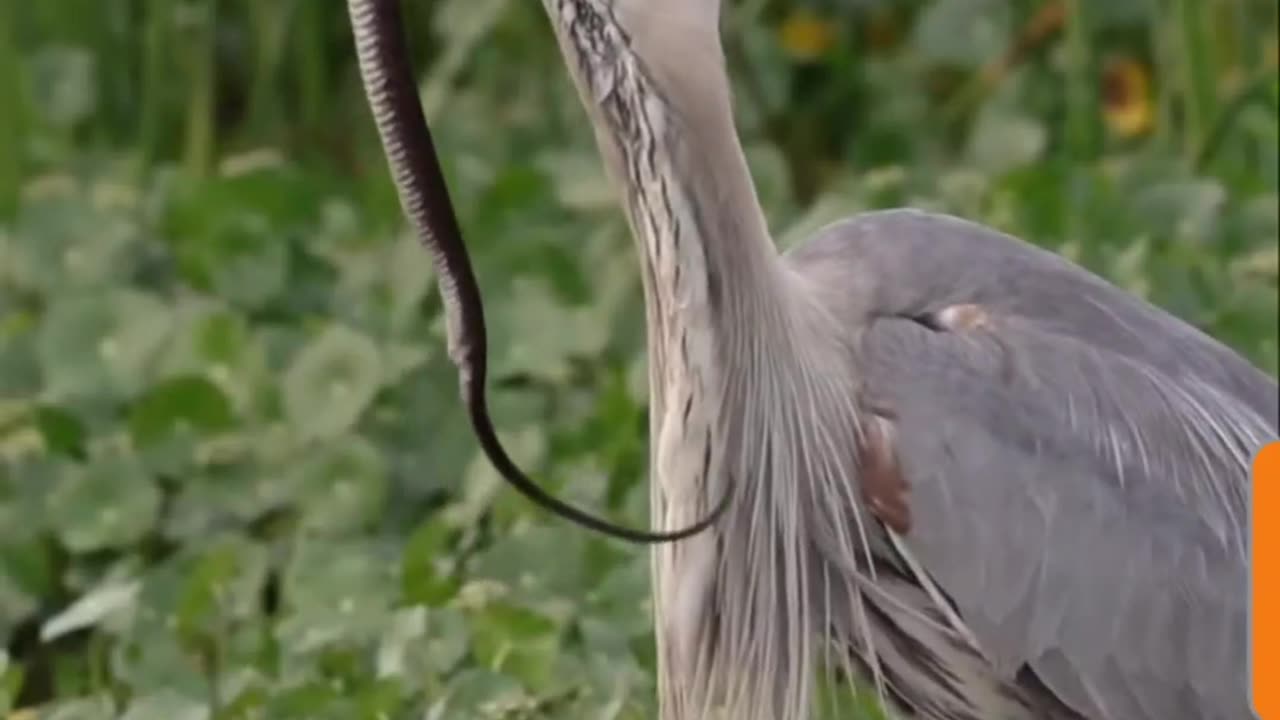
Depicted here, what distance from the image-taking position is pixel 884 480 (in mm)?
2297

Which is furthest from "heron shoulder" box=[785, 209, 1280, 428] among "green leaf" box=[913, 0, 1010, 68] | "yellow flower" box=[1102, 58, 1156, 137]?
"yellow flower" box=[1102, 58, 1156, 137]

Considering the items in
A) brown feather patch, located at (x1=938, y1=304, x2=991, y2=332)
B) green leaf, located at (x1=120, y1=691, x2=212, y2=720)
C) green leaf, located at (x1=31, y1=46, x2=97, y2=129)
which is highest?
green leaf, located at (x1=31, y1=46, x2=97, y2=129)

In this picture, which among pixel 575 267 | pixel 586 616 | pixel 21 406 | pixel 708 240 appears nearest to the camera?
pixel 708 240

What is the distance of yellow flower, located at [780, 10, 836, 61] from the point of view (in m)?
5.10

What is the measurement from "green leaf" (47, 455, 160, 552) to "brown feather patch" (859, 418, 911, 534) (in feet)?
4.06

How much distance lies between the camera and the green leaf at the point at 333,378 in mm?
3432

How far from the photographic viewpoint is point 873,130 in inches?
185

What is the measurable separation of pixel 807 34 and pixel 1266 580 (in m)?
3.45

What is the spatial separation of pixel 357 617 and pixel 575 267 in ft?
3.29

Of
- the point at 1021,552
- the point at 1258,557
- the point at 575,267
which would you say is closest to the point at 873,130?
the point at 575,267

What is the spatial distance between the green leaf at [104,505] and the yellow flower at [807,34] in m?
2.10

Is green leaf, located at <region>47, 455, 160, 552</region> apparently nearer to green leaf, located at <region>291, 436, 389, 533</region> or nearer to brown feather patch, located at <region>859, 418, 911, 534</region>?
green leaf, located at <region>291, 436, 389, 533</region>

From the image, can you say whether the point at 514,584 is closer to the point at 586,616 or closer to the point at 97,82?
the point at 586,616

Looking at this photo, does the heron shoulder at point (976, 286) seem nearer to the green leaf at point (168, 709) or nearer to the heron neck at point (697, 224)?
the heron neck at point (697, 224)
